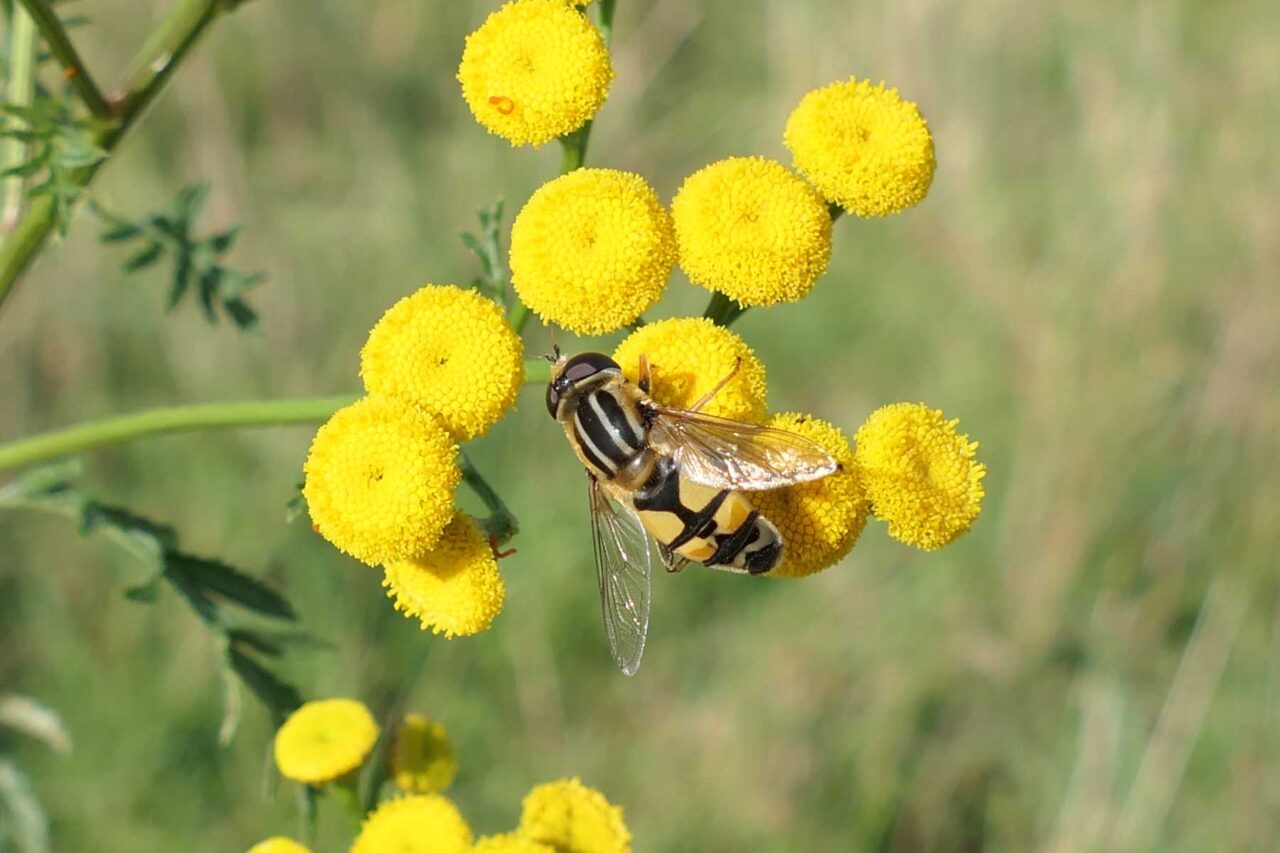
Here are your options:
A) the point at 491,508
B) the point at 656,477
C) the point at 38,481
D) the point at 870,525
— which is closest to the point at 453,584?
the point at 491,508

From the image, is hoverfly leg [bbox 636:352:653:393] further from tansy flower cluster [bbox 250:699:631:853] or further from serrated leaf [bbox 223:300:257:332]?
serrated leaf [bbox 223:300:257:332]

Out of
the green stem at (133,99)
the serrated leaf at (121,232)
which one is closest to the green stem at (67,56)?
the green stem at (133,99)

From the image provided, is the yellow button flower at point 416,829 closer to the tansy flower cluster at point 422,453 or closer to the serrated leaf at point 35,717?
the tansy flower cluster at point 422,453

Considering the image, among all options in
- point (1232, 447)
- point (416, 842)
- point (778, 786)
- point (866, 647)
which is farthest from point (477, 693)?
point (1232, 447)

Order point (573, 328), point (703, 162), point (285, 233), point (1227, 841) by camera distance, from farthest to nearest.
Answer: point (703, 162)
point (285, 233)
point (1227, 841)
point (573, 328)

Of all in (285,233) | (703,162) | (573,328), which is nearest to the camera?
(573,328)

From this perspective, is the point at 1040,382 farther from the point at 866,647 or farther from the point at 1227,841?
the point at 1227,841
